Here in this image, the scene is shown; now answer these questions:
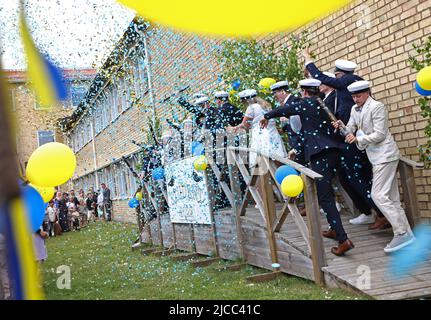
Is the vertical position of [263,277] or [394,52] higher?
[394,52]

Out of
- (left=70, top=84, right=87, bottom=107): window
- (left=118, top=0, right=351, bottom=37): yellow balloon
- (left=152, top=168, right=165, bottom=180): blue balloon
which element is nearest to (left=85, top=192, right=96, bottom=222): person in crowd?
(left=70, top=84, right=87, bottom=107): window

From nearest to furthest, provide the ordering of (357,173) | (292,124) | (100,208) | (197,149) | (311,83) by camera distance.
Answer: (311,83) → (357,173) → (292,124) → (197,149) → (100,208)

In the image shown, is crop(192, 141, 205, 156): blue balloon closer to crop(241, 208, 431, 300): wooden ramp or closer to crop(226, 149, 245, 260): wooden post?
crop(226, 149, 245, 260): wooden post

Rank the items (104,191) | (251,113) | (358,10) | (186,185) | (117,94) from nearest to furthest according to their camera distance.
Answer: (358,10) → (251,113) → (186,185) → (117,94) → (104,191)

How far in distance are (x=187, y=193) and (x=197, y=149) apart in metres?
0.76

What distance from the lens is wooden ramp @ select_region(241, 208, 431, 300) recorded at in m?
3.86

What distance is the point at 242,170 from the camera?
6363mm

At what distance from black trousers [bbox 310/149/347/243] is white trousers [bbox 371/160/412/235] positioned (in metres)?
0.40

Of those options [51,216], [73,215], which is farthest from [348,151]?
[73,215]

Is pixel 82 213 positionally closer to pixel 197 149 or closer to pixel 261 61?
pixel 197 149

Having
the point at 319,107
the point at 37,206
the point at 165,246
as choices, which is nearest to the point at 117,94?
the point at 165,246

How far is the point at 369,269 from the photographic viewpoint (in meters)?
4.39
